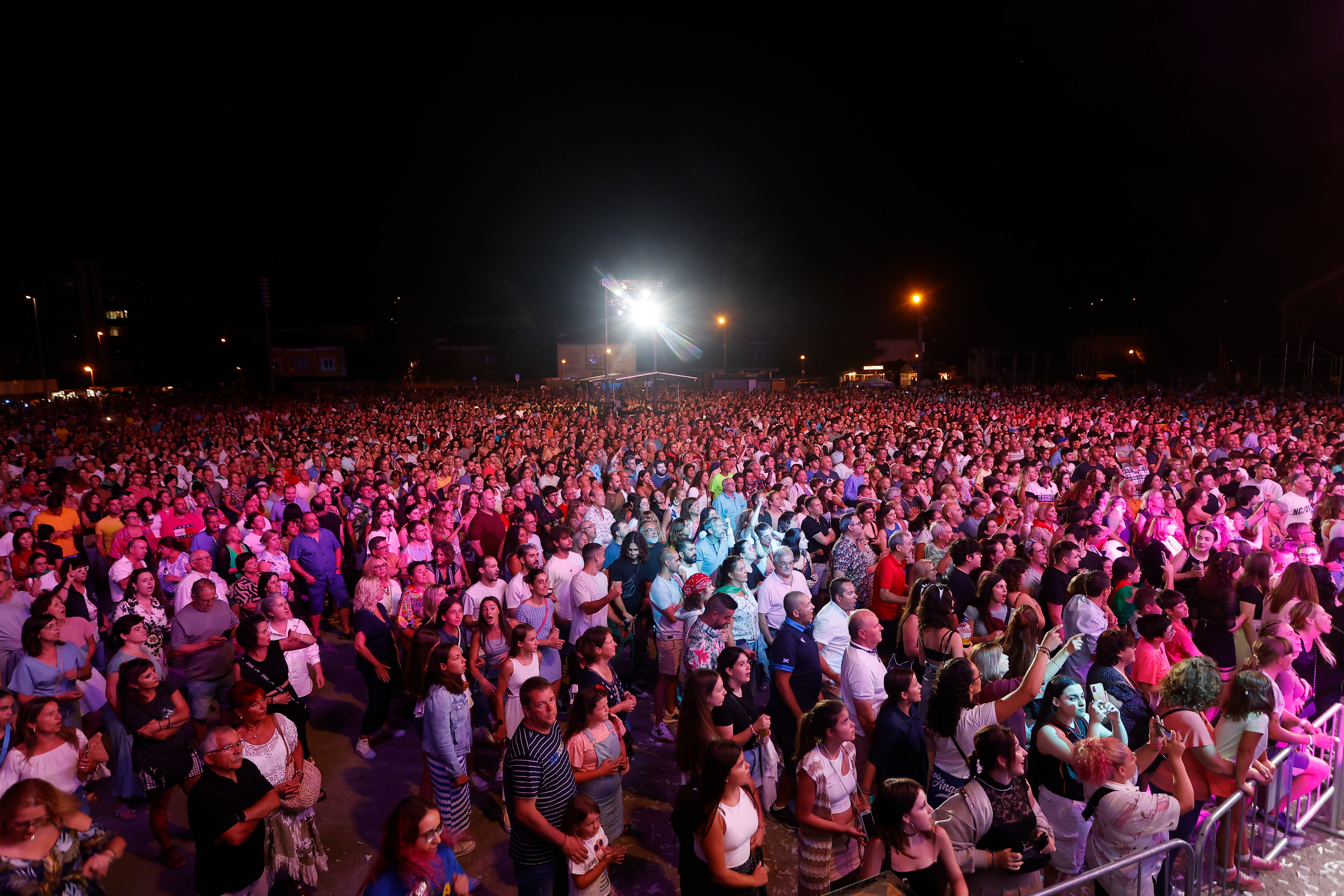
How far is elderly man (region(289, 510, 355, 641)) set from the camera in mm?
7027

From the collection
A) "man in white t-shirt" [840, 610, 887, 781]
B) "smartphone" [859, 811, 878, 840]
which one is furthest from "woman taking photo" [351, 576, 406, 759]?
"smartphone" [859, 811, 878, 840]

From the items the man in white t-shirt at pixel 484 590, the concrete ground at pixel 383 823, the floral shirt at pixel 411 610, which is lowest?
the concrete ground at pixel 383 823

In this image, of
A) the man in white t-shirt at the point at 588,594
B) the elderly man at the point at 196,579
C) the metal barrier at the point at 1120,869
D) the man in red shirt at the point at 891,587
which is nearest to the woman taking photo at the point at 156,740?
the elderly man at the point at 196,579

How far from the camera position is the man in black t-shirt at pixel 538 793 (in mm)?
3109

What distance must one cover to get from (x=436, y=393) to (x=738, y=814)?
37.5 meters

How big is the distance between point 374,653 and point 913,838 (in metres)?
3.98

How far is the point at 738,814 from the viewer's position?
2.91 metres

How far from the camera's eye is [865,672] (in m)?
4.02

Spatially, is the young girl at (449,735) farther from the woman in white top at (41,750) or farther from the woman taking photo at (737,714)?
the woman in white top at (41,750)

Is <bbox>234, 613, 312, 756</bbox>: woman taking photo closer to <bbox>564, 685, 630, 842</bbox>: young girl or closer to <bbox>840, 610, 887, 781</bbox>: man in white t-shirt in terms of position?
<bbox>564, 685, 630, 842</bbox>: young girl

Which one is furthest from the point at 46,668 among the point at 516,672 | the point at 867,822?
the point at 867,822

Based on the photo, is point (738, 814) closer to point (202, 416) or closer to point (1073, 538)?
point (1073, 538)

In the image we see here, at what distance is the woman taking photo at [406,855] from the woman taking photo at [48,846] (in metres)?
1.08

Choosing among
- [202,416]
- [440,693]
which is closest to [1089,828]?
[440,693]
